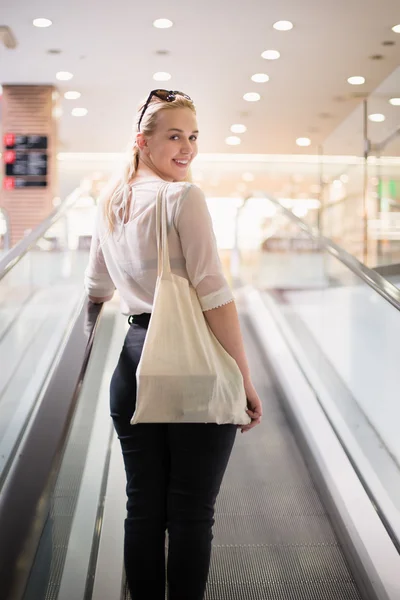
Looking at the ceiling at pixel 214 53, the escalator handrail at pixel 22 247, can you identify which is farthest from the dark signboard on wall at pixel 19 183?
the escalator handrail at pixel 22 247

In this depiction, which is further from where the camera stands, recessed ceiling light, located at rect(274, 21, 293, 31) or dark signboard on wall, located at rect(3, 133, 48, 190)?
dark signboard on wall, located at rect(3, 133, 48, 190)

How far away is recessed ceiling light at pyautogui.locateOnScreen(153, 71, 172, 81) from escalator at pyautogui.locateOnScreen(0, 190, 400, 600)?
6.91m

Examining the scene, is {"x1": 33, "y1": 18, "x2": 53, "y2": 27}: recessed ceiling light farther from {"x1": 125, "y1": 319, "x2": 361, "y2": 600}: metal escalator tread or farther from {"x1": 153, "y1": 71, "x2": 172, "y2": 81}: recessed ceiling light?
{"x1": 125, "y1": 319, "x2": 361, "y2": 600}: metal escalator tread

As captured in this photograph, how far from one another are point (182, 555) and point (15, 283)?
2.98 m

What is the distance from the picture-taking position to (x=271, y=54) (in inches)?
399

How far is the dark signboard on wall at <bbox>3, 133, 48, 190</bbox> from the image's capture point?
12.3m

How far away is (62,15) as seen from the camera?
8.59m

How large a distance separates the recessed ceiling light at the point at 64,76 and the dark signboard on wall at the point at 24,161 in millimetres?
1161

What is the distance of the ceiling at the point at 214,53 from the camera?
8.45 m

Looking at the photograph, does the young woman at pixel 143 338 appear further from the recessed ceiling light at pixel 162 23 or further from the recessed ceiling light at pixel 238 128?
the recessed ceiling light at pixel 238 128

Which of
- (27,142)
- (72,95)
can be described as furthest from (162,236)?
(72,95)

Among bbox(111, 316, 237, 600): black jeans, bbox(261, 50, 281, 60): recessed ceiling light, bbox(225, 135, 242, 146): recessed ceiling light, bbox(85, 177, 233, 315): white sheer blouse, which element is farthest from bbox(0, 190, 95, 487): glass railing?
bbox(225, 135, 242, 146): recessed ceiling light

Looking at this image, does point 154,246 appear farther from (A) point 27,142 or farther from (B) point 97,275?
(A) point 27,142

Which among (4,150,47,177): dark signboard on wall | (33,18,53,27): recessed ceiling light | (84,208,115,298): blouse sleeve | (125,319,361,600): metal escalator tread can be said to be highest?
(33,18,53,27): recessed ceiling light
